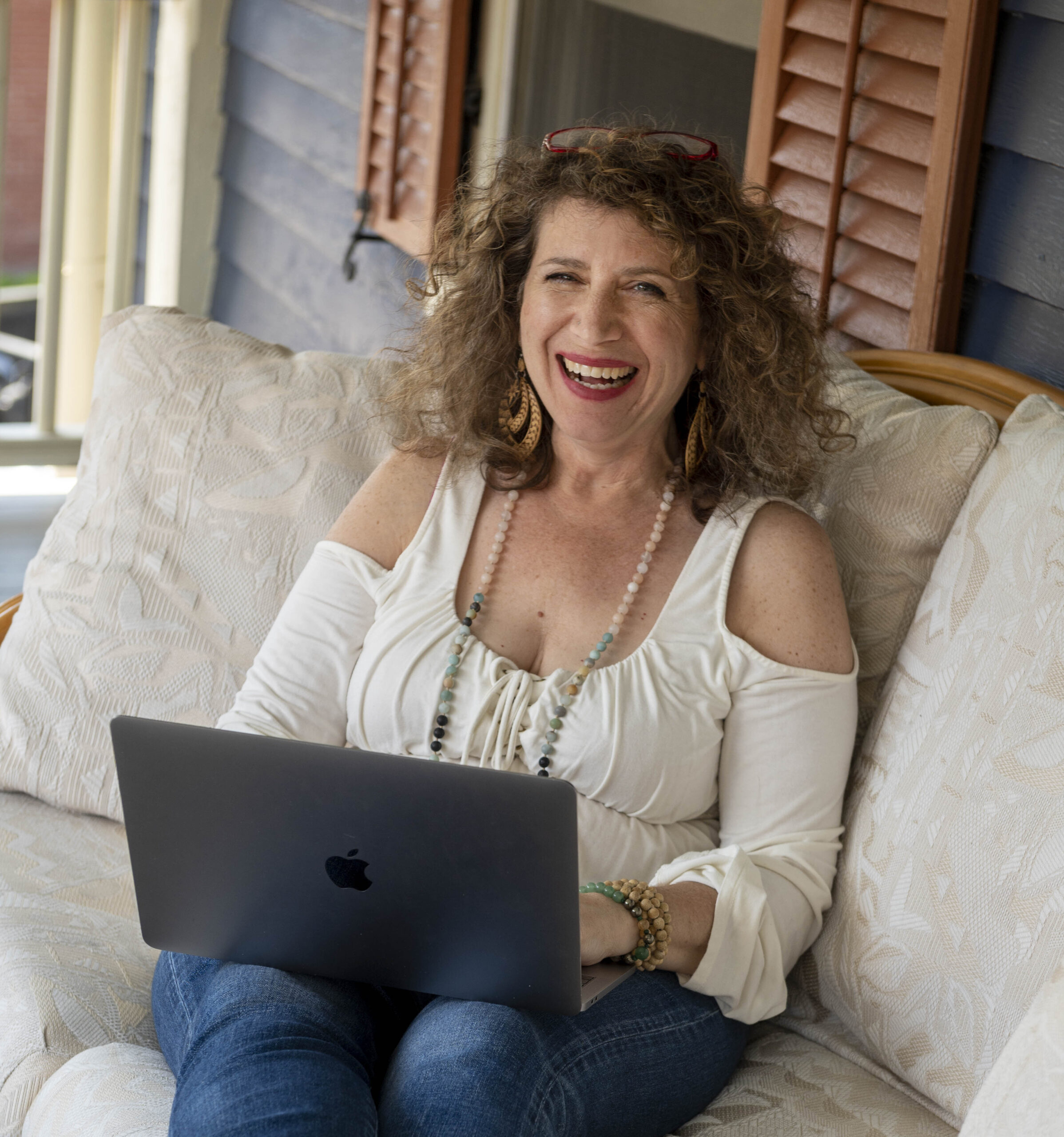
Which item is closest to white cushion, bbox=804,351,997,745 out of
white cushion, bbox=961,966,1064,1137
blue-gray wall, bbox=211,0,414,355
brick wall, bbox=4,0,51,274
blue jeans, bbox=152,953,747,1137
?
blue jeans, bbox=152,953,747,1137

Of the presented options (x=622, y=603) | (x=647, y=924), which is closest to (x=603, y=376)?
(x=622, y=603)

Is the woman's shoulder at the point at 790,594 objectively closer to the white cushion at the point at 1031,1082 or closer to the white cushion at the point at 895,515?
the white cushion at the point at 895,515

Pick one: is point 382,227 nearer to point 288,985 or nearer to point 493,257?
point 493,257

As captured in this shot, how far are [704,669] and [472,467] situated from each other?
39 centimetres

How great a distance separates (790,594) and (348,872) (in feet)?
1.91

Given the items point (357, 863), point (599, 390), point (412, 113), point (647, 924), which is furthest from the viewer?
point (412, 113)

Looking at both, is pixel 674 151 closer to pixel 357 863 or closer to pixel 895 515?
pixel 895 515

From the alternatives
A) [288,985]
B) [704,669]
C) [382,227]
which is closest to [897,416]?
[704,669]

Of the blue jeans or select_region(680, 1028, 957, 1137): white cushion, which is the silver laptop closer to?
the blue jeans

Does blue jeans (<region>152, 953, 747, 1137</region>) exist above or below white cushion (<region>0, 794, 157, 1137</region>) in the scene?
above

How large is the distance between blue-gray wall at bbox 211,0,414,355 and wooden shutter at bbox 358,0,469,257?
0.15 m

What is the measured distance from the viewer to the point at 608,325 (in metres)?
1.41

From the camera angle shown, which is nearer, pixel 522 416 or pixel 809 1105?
pixel 809 1105

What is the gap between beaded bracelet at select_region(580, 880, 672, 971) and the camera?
1195mm
